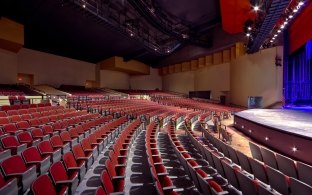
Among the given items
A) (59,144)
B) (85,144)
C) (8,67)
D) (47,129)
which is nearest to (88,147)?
(85,144)

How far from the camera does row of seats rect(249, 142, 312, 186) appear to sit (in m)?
1.36

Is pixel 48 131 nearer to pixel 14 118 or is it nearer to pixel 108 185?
pixel 14 118

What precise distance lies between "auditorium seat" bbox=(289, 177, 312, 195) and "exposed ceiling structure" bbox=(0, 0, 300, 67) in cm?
378

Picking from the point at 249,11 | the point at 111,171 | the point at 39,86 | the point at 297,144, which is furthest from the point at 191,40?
the point at 111,171

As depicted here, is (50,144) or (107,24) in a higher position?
(107,24)

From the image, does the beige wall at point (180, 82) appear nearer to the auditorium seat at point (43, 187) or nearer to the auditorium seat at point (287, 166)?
the auditorium seat at point (287, 166)

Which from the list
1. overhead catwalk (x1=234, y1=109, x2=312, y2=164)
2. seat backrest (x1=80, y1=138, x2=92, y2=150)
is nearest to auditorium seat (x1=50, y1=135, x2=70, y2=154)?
seat backrest (x1=80, y1=138, x2=92, y2=150)

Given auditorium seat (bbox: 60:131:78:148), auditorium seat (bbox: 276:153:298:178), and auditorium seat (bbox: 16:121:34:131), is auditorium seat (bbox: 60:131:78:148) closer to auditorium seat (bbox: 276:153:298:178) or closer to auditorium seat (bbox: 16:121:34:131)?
auditorium seat (bbox: 16:121:34:131)

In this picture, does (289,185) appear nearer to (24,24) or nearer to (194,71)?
(24,24)

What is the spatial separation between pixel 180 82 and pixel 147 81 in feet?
5.29

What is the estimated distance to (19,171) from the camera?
123 centimetres

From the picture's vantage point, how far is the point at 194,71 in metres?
10.5

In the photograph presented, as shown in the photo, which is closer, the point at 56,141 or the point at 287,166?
the point at 287,166

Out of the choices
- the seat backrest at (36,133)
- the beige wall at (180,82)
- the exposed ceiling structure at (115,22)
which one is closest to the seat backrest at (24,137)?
the seat backrest at (36,133)
